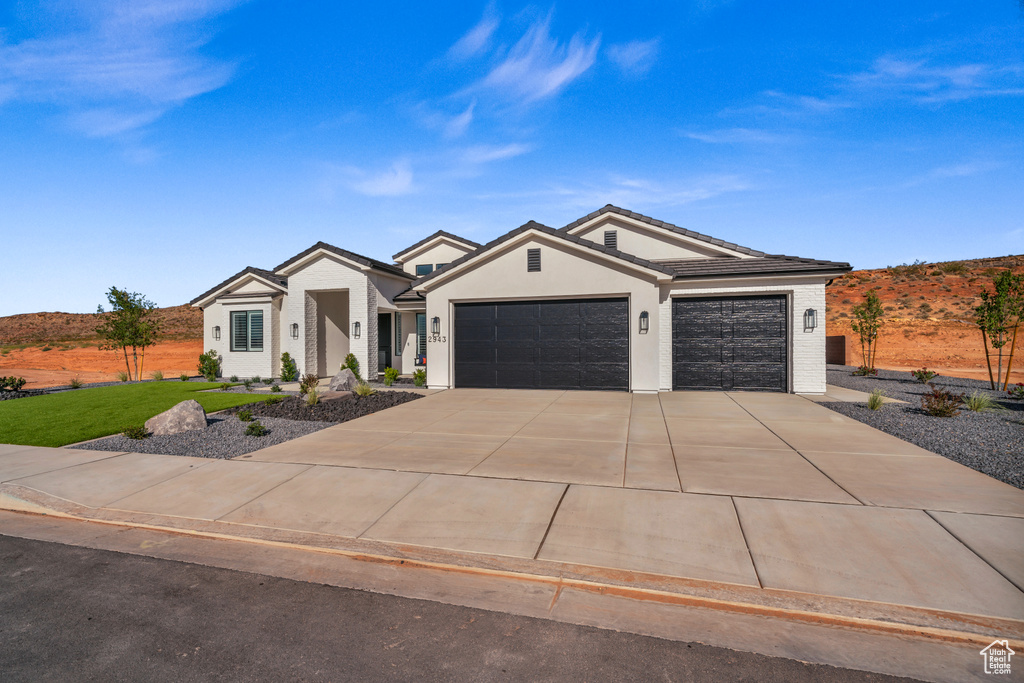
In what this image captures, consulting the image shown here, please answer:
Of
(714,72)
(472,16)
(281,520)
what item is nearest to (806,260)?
(714,72)

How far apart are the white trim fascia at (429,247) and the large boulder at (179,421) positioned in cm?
1363

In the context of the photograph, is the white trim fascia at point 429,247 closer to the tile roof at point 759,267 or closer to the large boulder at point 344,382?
the large boulder at point 344,382

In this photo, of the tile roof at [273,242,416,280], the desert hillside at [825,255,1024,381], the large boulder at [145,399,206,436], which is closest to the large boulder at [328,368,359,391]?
the tile roof at [273,242,416,280]

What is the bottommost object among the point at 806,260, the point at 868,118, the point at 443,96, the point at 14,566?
the point at 14,566

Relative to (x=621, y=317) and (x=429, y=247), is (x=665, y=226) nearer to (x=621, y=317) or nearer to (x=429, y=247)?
(x=621, y=317)

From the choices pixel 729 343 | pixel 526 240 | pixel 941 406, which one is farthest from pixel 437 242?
pixel 941 406

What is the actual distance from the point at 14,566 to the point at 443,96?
15836 mm

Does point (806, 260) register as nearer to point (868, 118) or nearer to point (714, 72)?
point (868, 118)

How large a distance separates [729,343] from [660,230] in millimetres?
5575

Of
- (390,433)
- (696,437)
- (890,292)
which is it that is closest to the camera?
(696,437)

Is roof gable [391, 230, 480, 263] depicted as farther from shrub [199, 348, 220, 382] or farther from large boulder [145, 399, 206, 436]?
large boulder [145, 399, 206, 436]

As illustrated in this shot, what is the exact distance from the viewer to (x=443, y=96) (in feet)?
53.5

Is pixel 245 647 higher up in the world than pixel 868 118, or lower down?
lower down

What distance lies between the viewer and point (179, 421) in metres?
9.59
